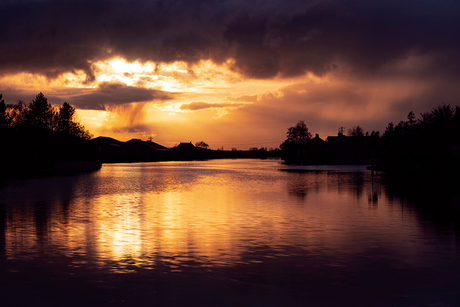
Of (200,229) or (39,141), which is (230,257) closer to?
(200,229)

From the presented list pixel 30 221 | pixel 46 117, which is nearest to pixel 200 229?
pixel 30 221

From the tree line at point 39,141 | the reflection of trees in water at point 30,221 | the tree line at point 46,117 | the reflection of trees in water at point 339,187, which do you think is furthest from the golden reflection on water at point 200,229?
the tree line at point 46,117

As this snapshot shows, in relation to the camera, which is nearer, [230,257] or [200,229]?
[230,257]

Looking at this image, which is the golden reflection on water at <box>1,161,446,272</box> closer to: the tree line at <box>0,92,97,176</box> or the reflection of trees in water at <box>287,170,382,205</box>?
the reflection of trees in water at <box>287,170,382,205</box>

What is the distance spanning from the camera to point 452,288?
717cm

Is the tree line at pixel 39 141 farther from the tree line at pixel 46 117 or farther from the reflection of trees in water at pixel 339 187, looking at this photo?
the reflection of trees in water at pixel 339 187

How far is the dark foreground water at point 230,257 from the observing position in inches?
270

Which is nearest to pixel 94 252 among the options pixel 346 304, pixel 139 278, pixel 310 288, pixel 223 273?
pixel 139 278

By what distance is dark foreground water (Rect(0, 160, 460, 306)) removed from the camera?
6.86 metres

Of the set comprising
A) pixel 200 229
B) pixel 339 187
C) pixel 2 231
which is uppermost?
pixel 2 231

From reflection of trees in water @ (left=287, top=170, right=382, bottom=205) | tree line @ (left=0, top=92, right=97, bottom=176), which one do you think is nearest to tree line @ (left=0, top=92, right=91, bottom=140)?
tree line @ (left=0, top=92, right=97, bottom=176)

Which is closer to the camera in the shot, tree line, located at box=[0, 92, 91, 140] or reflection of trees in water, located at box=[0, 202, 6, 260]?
reflection of trees in water, located at box=[0, 202, 6, 260]

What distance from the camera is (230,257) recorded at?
962cm

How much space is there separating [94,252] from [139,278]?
2.67m
